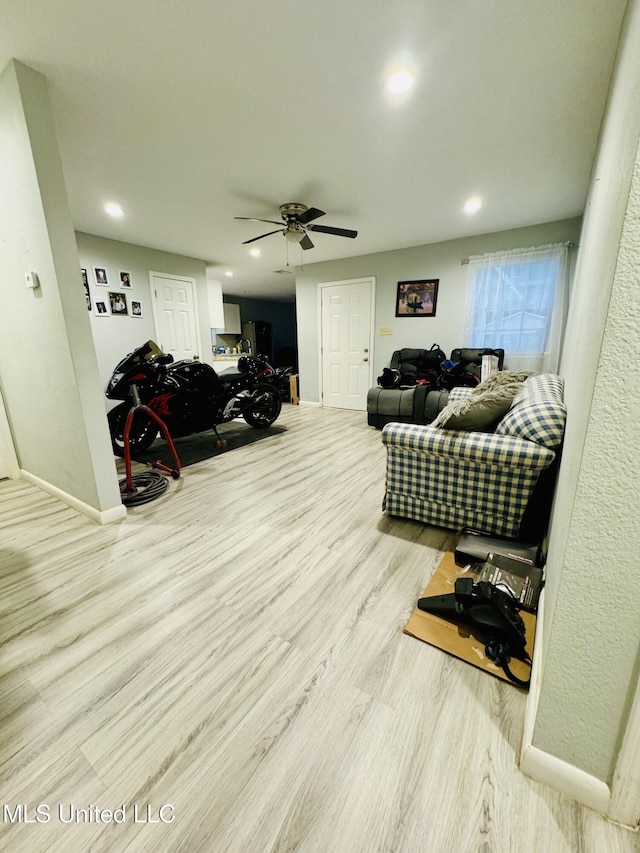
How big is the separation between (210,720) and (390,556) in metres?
1.08

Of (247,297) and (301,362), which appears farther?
(247,297)

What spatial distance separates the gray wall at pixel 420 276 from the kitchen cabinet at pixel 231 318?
11.0ft

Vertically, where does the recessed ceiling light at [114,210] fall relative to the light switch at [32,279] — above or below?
above

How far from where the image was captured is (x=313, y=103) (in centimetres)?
186

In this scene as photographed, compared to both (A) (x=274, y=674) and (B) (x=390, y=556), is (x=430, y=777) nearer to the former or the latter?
(A) (x=274, y=674)

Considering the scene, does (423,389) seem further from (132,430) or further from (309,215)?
(132,430)

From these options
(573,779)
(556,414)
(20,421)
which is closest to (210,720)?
(573,779)

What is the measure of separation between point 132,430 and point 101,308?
201 centimetres

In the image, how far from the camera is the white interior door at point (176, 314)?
464cm

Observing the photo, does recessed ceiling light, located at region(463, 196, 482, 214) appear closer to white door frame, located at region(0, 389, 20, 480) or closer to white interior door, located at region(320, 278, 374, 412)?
white interior door, located at region(320, 278, 374, 412)

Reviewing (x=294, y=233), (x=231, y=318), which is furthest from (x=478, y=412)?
(x=231, y=318)

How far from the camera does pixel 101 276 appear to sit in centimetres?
402

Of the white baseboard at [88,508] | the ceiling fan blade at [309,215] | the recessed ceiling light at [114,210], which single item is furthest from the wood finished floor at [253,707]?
the recessed ceiling light at [114,210]

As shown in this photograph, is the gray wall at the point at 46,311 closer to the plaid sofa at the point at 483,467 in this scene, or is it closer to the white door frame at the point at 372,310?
the plaid sofa at the point at 483,467
